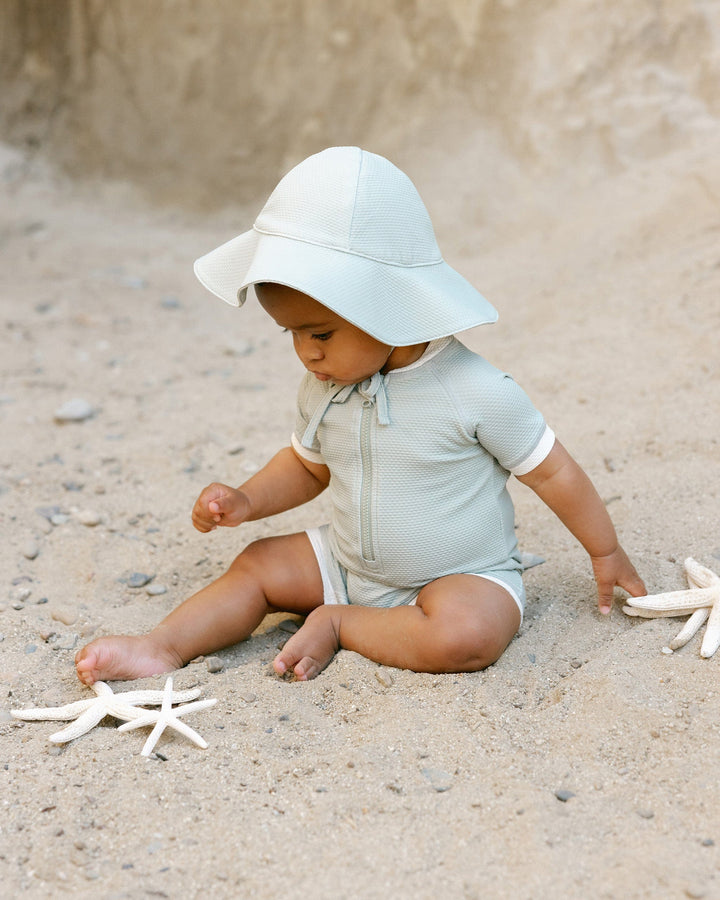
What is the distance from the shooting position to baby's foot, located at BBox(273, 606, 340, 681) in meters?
2.01

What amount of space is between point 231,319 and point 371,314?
9.90ft

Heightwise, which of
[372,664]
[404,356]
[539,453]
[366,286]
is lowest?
[372,664]

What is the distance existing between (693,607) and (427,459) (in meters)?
0.64

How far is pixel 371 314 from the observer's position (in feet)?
5.75

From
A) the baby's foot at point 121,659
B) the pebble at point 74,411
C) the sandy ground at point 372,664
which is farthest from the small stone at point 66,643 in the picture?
the pebble at point 74,411

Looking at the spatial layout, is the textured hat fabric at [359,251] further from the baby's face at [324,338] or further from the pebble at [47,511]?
the pebble at [47,511]

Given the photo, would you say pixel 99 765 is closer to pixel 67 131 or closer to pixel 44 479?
pixel 44 479

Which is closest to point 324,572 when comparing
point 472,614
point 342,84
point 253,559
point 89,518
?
point 253,559

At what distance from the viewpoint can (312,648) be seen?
6.73ft

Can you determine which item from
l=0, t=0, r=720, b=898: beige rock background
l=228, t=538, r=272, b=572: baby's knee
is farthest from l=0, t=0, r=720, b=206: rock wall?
l=228, t=538, r=272, b=572: baby's knee

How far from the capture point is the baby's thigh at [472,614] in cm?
195

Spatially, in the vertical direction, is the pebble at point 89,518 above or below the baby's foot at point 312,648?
below

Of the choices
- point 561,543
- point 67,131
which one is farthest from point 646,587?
point 67,131

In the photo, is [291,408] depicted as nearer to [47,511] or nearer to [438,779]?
[47,511]
